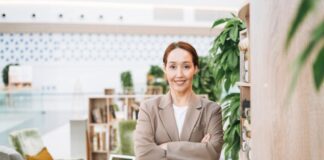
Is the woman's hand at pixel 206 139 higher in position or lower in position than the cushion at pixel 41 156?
higher

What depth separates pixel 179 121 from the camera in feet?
7.50

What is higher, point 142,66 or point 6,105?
point 142,66

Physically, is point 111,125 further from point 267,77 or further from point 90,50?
point 90,50

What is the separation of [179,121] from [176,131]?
7 centimetres

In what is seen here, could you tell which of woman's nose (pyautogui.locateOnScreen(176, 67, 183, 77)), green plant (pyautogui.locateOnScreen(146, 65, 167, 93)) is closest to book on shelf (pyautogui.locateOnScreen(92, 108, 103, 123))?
green plant (pyautogui.locateOnScreen(146, 65, 167, 93))

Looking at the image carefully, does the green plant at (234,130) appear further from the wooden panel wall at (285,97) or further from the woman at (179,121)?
the wooden panel wall at (285,97)

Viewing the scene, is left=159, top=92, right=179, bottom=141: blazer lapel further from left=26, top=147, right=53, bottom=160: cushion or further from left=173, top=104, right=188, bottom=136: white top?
left=26, top=147, right=53, bottom=160: cushion

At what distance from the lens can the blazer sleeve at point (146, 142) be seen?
2.22m

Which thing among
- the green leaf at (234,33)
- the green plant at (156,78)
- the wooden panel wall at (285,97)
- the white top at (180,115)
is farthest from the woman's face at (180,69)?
the green plant at (156,78)

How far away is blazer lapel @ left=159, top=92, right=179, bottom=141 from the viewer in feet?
7.40

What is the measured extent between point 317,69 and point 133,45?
43.2ft

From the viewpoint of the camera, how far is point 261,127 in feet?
6.15

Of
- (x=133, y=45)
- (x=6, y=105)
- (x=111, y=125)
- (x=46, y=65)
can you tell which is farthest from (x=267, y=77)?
(x=46, y=65)

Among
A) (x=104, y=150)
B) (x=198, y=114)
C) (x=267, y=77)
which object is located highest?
(x=267, y=77)
